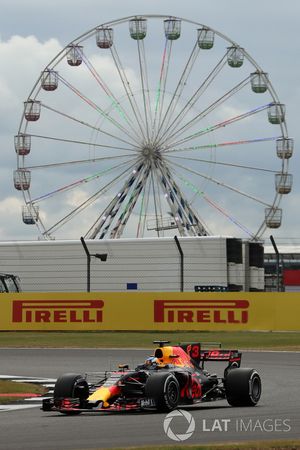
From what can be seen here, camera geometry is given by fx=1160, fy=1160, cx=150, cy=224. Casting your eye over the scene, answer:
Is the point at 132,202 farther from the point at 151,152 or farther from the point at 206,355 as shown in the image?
the point at 206,355

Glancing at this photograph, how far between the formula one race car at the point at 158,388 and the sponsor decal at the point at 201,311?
75.3ft

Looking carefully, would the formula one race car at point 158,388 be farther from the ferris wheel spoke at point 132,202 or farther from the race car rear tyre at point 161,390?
the ferris wheel spoke at point 132,202

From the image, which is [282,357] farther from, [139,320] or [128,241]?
[128,241]

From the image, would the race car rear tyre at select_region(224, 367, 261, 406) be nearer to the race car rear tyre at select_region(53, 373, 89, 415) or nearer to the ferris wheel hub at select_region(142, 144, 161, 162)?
the race car rear tyre at select_region(53, 373, 89, 415)

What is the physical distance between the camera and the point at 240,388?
1698cm

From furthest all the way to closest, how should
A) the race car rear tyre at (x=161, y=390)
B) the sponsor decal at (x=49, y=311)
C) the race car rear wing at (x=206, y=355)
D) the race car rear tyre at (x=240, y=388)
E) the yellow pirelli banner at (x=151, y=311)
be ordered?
the sponsor decal at (x=49, y=311)
the yellow pirelli banner at (x=151, y=311)
the race car rear wing at (x=206, y=355)
the race car rear tyre at (x=240, y=388)
the race car rear tyre at (x=161, y=390)

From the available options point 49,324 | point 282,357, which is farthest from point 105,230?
point 282,357

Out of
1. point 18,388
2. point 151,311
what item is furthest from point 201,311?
point 18,388

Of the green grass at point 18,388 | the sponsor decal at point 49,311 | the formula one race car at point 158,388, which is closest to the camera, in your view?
the formula one race car at point 158,388

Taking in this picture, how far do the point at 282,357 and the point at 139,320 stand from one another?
13.1 m

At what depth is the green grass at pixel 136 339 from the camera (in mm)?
34844

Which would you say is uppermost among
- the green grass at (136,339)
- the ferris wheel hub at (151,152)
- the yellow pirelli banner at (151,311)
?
the ferris wheel hub at (151,152)

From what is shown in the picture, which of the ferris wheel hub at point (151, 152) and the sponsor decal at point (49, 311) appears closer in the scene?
the sponsor decal at point (49, 311)

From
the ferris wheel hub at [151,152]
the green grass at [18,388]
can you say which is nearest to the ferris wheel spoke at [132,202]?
the ferris wheel hub at [151,152]
